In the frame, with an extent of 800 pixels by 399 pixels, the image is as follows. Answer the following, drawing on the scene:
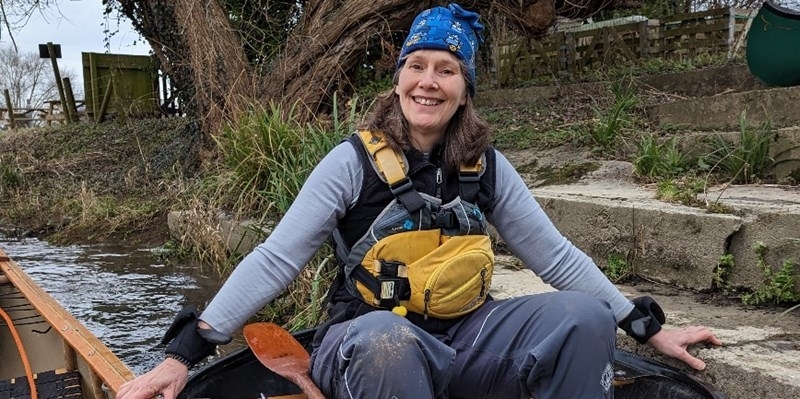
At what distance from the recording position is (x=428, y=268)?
1958mm

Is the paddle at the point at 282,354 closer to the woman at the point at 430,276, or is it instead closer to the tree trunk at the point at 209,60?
the woman at the point at 430,276

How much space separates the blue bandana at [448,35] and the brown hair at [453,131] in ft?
0.17

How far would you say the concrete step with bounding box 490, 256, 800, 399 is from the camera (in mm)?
1982

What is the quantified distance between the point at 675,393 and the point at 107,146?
10838 mm

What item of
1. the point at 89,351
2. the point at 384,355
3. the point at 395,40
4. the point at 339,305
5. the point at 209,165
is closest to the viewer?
the point at 384,355

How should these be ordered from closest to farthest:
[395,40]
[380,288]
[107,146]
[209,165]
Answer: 1. [380,288]
2. [209,165]
3. [395,40]
4. [107,146]

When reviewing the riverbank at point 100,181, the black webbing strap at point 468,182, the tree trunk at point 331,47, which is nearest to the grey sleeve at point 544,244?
the black webbing strap at point 468,182

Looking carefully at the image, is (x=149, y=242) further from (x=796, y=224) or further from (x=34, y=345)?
(x=796, y=224)

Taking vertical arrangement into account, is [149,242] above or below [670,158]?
below

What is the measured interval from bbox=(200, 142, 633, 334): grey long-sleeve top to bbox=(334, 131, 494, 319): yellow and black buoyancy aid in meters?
0.10

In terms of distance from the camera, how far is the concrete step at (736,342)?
78.0 inches

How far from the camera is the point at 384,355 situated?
5.57 ft

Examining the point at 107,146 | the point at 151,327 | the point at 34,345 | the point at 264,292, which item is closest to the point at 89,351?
the point at 264,292

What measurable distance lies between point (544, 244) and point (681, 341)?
507 millimetres
